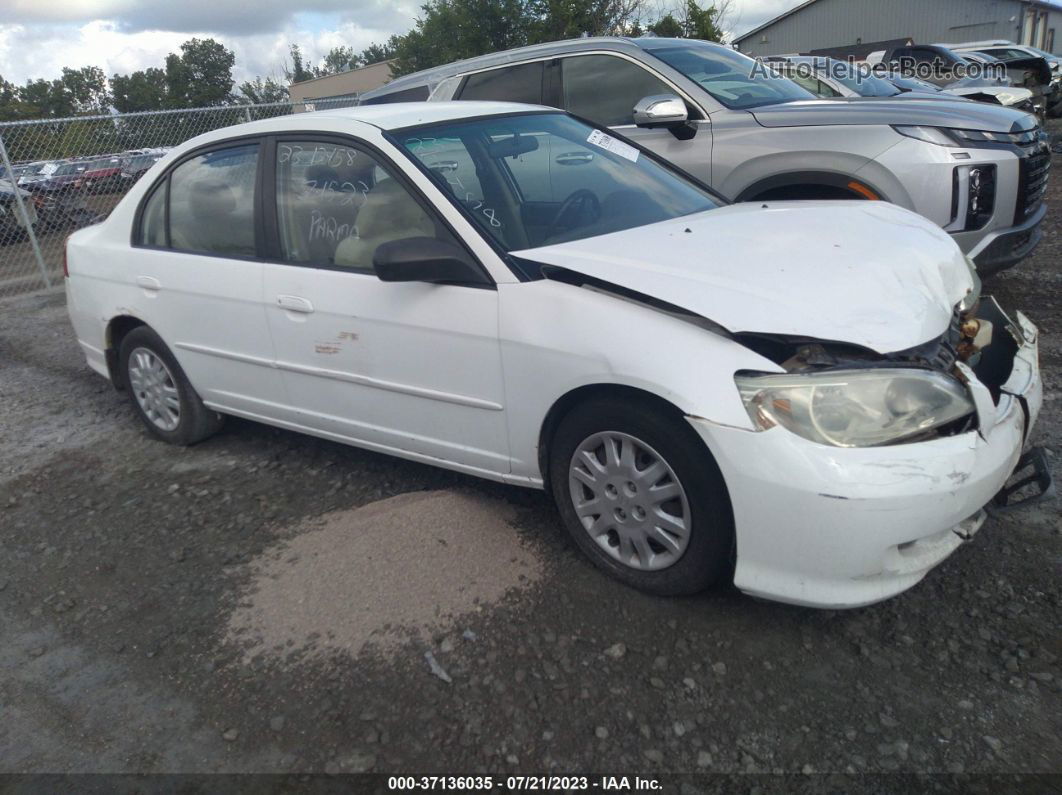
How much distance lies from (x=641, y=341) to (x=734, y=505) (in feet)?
1.92

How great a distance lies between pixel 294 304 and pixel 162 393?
1.44 m

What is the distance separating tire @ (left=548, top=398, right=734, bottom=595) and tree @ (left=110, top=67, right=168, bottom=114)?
61606 mm

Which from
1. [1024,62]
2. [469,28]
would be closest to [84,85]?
[469,28]

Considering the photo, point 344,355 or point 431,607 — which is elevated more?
point 344,355

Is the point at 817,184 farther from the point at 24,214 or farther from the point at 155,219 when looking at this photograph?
the point at 24,214

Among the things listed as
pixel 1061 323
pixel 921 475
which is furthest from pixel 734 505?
pixel 1061 323

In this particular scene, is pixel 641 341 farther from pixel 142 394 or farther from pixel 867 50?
pixel 867 50

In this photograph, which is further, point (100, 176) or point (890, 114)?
point (100, 176)

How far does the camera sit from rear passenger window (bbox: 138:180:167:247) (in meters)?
4.55

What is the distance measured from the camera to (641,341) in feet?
9.17

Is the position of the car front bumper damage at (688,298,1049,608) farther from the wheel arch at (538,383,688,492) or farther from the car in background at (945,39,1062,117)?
the car in background at (945,39,1062,117)

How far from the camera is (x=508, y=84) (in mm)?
6750

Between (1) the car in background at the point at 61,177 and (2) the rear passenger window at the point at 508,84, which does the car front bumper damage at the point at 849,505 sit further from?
(1) the car in background at the point at 61,177

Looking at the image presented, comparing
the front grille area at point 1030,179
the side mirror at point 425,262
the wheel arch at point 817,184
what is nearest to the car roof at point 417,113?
the side mirror at point 425,262
